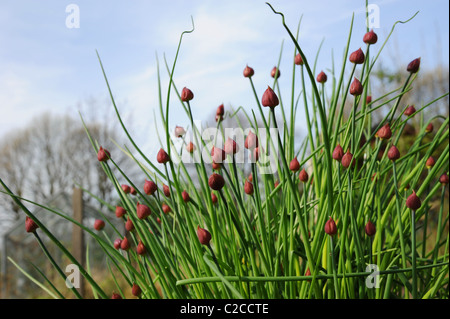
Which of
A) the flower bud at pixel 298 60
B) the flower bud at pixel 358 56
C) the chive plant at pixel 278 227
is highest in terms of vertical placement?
the flower bud at pixel 298 60

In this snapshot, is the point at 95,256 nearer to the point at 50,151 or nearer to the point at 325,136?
the point at 50,151

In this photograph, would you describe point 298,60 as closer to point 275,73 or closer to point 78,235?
point 275,73

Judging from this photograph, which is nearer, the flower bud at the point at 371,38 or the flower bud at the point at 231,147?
the flower bud at the point at 231,147

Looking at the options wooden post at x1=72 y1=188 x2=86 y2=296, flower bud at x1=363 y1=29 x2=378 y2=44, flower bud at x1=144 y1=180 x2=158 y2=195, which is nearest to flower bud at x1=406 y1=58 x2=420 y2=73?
flower bud at x1=363 y1=29 x2=378 y2=44

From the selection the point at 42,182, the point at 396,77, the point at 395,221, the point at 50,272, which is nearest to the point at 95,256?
the point at 50,272

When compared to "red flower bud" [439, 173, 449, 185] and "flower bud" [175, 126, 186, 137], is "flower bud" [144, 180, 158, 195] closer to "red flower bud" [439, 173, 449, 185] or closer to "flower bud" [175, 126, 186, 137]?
"flower bud" [175, 126, 186, 137]

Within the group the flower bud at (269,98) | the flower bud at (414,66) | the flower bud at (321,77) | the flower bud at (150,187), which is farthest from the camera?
the flower bud at (321,77)

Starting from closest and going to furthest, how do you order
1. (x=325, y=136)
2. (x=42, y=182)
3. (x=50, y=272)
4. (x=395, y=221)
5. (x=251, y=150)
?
1. (x=325, y=136)
2. (x=251, y=150)
3. (x=395, y=221)
4. (x=50, y=272)
5. (x=42, y=182)

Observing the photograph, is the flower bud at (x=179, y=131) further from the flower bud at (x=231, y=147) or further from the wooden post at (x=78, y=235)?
the wooden post at (x=78, y=235)

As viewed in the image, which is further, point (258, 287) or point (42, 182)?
point (42, 182)

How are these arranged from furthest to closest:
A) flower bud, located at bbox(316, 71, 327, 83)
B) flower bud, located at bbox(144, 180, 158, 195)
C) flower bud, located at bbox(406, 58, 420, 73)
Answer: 1. flower bud, located at bbox(316, 71, 327, 83)
2. flower bud, located at bbox(406, 58, 420, 73)
3. flower bud, located at bbox(144, 180, 158, 195)

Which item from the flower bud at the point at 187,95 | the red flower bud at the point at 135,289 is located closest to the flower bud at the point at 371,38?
the flower bud at the point at 187,95
